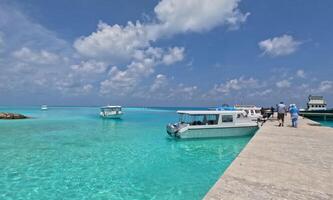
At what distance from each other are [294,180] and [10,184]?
10.5 meters

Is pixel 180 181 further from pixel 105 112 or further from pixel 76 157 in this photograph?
pixel 105 112

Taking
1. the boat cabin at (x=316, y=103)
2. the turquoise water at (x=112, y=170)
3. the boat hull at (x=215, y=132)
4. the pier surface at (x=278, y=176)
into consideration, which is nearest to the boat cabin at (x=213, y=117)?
the boat hull at (x=215, y=132)

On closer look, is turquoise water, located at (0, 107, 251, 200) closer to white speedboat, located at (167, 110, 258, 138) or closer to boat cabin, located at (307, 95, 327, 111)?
white speedboat, located at (167, 110, 258, 138)

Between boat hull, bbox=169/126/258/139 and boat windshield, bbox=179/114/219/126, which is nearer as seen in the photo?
boat hull, bbox=169/126/258/139

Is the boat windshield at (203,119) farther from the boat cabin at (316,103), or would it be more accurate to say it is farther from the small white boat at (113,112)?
the boat cabin at (316,103)

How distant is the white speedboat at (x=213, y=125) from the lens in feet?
68.9

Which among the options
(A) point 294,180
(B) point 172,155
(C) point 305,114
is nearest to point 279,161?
(A) point 294,180

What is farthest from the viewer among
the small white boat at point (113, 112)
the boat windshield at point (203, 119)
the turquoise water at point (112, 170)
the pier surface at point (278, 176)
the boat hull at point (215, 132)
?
the small white boat at point (113, 112)

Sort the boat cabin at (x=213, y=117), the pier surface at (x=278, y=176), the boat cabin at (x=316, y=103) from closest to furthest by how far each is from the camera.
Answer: the pier surface at (x=278, y=176) < the boat cabin at (x=213, y=117) < the boat cabin at (x=316, y=103)

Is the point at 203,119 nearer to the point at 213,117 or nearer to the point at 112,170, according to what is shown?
the point at 213,117

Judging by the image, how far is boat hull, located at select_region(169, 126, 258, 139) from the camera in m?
21.0

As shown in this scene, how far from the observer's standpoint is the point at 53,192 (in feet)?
29.8

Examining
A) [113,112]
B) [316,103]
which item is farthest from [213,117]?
[316,103]

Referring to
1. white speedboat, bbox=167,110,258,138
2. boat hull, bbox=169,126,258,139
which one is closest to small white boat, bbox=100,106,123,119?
white speedboat, bbox=167,110,258,138
